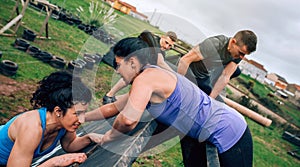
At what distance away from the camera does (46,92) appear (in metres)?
2.09

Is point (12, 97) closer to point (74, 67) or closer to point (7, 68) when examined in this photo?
point (7, 68)

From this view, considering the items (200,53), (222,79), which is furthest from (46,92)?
(222,79)

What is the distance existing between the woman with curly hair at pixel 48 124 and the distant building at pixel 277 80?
297 ft

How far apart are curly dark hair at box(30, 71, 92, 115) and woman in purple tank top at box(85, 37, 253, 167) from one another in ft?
1.16

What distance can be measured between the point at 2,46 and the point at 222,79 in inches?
228

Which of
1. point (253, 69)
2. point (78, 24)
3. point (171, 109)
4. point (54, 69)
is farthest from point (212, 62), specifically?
point (253, 69)

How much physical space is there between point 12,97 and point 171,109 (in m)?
3.71

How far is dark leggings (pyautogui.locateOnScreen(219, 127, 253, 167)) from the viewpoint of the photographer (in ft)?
7.80

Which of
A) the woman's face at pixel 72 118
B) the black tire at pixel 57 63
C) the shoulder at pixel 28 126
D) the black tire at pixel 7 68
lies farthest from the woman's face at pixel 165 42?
the black tire at pixel 57 63

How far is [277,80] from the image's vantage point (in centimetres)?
8594

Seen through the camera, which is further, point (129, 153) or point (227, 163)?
point (227, 163)

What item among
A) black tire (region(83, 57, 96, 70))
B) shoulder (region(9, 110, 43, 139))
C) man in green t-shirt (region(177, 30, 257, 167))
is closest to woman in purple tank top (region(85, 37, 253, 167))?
man in green t-shirt (region(177, 30, 257, 167))

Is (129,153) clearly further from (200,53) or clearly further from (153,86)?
(200,53)

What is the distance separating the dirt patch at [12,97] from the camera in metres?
4.30
